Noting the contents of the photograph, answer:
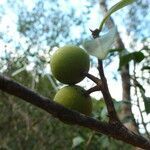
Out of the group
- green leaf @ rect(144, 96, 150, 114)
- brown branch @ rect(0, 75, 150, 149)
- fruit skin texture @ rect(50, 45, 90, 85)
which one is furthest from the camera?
green leaf @ rect(144, 96, 150, 114)

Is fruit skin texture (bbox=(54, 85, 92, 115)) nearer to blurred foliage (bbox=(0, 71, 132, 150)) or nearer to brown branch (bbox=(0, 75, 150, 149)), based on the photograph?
brown branch (bbox=(0, 75, 150, 149))

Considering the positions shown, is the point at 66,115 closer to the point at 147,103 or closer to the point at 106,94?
the point at 106,94

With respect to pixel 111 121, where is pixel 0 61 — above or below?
below

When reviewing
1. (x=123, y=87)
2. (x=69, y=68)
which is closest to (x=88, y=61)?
(x=69, y=68)

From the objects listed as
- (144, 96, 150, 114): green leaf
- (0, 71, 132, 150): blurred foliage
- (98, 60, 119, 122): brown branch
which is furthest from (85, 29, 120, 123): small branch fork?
(0, 71, 132, 150): blurred foliage

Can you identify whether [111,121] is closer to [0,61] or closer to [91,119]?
[91,119]

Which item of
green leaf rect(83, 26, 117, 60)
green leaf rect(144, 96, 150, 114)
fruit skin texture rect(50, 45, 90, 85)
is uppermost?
green leaf rect(83, 26, 117, 60)
